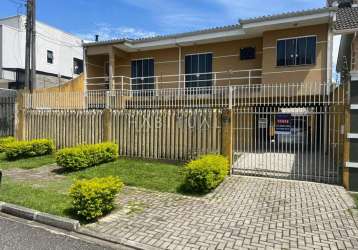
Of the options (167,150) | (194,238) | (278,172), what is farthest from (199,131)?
(194,238)

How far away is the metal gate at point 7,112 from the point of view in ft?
49.7

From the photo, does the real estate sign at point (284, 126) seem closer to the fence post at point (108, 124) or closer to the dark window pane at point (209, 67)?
the fence post at point (108, 124)

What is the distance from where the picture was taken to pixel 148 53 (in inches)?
818

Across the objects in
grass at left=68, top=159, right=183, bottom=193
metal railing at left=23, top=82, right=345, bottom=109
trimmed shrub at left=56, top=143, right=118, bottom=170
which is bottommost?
grass at left=68, top=159, right=183, bottom=193

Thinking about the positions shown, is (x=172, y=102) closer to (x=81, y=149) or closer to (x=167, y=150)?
(x=167, y=150)

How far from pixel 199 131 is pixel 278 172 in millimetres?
2842

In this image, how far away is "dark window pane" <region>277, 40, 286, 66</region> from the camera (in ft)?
51.9

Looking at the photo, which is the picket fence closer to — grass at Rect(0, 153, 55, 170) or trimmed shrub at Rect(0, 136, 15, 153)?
trimmed shrub at Rect(0, 136, 15, 153)

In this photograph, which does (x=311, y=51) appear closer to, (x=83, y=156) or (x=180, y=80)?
(x=180, y=80)

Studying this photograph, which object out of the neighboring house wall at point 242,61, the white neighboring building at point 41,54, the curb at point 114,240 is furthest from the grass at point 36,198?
the white neighboring building at point 41,54

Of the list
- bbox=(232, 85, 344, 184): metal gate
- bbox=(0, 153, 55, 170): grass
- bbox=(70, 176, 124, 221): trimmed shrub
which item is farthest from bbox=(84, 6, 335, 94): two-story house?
bbox=(70, 176, 124, 221): trimmed shrub

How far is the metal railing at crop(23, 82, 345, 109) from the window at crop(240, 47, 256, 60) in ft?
9.02

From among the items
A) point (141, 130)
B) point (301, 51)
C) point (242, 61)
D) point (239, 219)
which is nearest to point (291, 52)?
point (301, 51)

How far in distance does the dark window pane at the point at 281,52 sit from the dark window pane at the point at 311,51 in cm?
108
